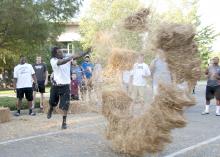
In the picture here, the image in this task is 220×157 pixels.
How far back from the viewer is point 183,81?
7086 mm

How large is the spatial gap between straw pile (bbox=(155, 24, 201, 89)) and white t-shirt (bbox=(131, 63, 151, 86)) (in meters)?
Result: 0.65

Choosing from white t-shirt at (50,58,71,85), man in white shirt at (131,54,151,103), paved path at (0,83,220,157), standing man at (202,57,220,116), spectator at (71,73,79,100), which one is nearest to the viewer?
man in white shirt at (131,54,151,103)

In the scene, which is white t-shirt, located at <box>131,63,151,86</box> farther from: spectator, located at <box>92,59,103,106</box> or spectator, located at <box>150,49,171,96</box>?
spectator, located at <box>92,59,103,106</box>

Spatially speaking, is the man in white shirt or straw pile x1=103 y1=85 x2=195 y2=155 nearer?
straw pile x1=103 y1=85 x2=195 y2=155

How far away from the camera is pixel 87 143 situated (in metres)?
9.30

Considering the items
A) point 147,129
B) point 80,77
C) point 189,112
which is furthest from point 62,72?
point 80,77

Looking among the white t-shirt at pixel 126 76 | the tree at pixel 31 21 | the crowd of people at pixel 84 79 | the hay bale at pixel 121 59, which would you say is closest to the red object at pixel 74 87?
the crowd of people at pixel 84 79

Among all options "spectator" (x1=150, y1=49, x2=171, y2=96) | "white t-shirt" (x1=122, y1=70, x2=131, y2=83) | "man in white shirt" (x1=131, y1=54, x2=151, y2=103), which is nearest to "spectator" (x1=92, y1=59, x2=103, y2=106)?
"white t-shirt" (x1=122, y1=70, x2=131, y2=83)

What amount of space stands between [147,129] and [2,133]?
15.5 feet

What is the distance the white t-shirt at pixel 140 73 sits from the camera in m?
7.70

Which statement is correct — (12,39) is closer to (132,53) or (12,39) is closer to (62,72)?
(62,72)

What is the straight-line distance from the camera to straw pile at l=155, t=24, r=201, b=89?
702 cm

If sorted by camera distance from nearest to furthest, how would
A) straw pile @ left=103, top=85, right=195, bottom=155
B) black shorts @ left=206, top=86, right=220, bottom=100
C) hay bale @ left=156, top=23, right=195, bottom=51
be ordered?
straw pile @ left=103, top=85, right=195, bottom=155
hay bale @ left=156, top=23, right=195, bottom=51
black shorts @ left=206, top=86, right=220, bottom=100

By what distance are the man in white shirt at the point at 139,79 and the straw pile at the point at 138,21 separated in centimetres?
43
